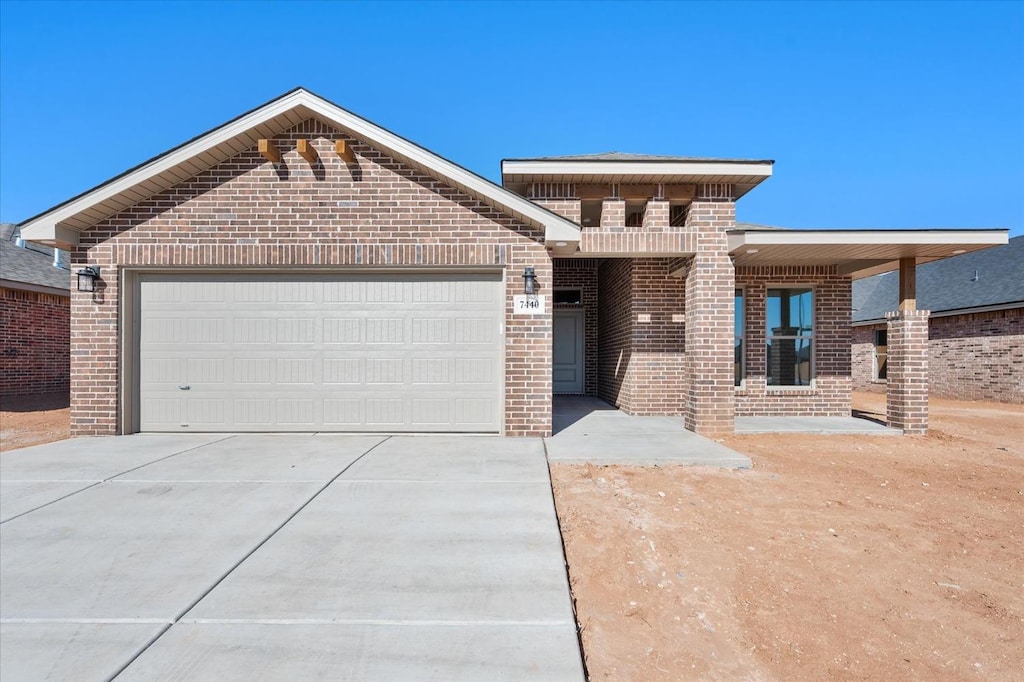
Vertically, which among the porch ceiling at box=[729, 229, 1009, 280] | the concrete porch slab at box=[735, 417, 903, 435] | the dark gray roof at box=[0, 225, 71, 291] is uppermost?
the dark gray roof at box=[0, 225, 71, 291]

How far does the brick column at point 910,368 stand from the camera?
27.9 ft

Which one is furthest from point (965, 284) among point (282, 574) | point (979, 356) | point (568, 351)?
point (282, 574)

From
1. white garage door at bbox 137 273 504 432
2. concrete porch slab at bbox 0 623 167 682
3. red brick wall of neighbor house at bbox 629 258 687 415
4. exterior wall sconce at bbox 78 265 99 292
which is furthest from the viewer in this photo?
red brick wall of neighbor house at bbox 629 258 687 415

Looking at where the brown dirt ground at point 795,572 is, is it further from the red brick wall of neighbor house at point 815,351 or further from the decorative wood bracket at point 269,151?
the decorative wood bracket at point 269,151

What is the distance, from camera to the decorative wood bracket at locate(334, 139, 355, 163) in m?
7.08

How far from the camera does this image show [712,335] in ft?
26.7

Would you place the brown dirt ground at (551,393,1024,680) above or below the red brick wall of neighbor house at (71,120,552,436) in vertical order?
below

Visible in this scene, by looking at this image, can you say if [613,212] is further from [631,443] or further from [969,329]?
[969,329]

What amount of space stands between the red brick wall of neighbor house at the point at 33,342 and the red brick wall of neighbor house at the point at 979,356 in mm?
28814

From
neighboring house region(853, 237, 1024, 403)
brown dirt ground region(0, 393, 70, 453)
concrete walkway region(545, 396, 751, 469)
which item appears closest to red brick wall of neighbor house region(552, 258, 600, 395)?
concrete walkway region(545, 396, 751, 469)

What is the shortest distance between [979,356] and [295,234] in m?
21.0

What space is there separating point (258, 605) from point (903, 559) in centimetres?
456

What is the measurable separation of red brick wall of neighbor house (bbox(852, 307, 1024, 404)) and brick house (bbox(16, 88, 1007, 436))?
10.8 m

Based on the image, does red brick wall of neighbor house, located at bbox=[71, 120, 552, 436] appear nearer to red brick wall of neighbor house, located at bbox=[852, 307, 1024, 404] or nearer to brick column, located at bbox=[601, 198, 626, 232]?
brick column, located at bbox=[601, 198, 626, 232]
